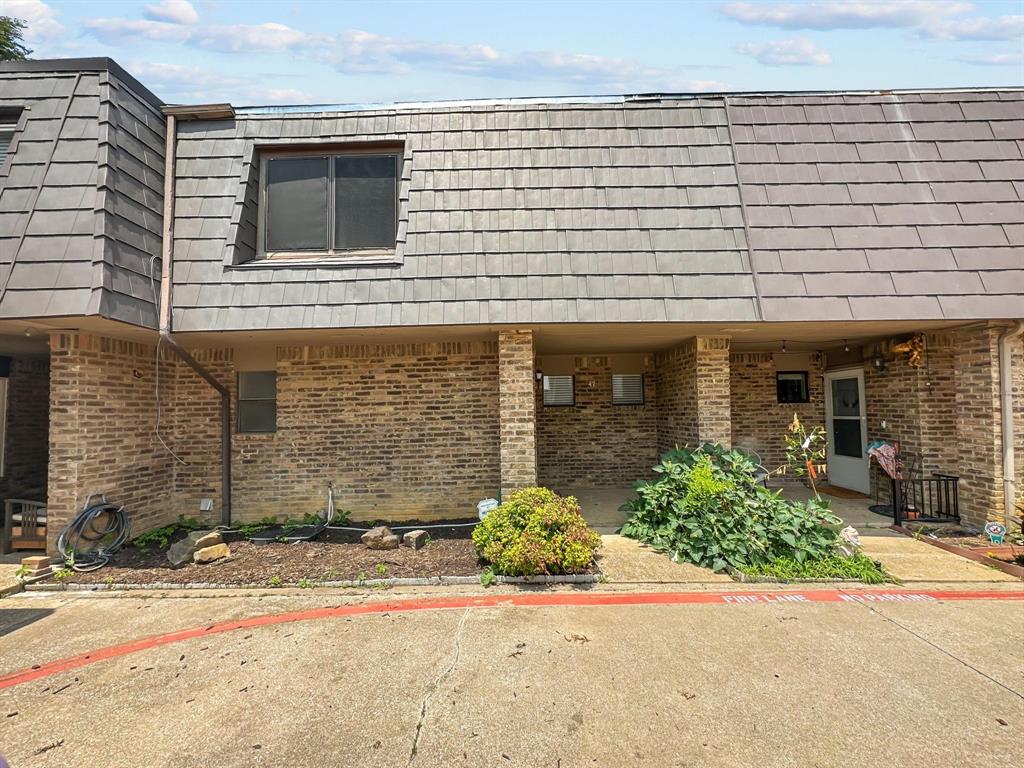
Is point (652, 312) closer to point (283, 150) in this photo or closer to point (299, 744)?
point (299, 744)

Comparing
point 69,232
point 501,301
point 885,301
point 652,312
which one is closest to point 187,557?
point 69,232

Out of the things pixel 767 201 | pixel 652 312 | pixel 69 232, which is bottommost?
pixel 652 312

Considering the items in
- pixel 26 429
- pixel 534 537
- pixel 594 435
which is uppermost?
pixel 26 429

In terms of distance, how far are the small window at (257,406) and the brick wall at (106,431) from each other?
42.0 inches

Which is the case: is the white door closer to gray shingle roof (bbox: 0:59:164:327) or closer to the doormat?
the doormat

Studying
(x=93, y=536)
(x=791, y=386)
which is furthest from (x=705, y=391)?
(x=93, y=536)

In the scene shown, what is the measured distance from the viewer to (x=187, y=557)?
18.5 feet

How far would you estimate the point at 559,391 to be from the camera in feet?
32.0

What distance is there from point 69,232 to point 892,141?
10.5 metres

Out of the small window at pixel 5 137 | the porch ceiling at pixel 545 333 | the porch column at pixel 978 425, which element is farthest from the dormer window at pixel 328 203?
the porch column at pixel 978 425

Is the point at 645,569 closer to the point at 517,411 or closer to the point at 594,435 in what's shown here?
the point at 517,411

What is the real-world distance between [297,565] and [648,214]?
6143 millimetres

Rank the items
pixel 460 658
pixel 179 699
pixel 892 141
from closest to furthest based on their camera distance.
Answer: pixel 179 699
pixel 460 658
pixel 892 141

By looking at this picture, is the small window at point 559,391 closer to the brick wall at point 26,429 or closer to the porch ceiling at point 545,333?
the porch ceiling at point 545,333
